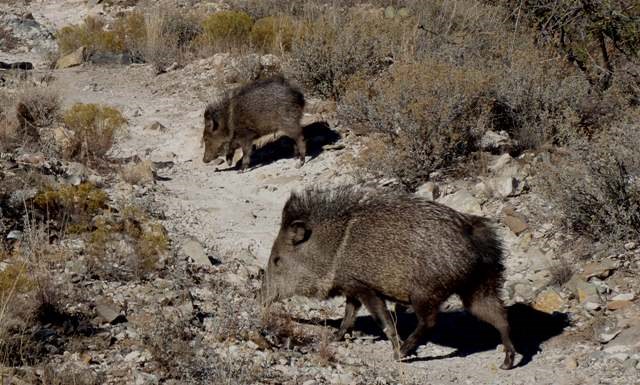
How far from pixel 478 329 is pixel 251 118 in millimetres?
5013

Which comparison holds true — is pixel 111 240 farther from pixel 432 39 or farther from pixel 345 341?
pixel 432 39

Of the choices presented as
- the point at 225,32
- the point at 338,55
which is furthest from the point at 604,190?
the point at 225,32

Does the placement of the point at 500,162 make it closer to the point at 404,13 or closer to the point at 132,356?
the point at 132,356

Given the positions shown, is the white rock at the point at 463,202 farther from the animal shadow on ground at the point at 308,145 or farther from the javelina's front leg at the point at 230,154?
the javelina's front leg at the point at 230,154

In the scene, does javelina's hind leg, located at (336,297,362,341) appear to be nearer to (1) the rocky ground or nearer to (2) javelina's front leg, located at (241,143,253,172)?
(1) the rocky ground

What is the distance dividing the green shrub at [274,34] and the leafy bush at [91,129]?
460 centimetres

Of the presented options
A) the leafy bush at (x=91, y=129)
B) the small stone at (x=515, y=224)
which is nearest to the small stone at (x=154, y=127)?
the leafy bush at (x=91, y=129)

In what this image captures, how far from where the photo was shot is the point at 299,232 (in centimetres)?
571

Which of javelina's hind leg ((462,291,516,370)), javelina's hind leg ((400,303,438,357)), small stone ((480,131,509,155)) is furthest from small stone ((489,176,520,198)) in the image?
javelina's hind leg ((400,303,438,357))

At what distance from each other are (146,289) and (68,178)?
2.78 meters

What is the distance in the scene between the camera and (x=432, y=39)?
39.2 ft

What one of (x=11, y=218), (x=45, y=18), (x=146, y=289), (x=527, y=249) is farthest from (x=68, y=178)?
(x=45, y=18)

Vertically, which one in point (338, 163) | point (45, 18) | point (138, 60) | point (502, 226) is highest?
point (502, 226)

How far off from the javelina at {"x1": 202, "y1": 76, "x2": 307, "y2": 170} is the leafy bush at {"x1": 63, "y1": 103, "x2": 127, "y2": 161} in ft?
4.19
